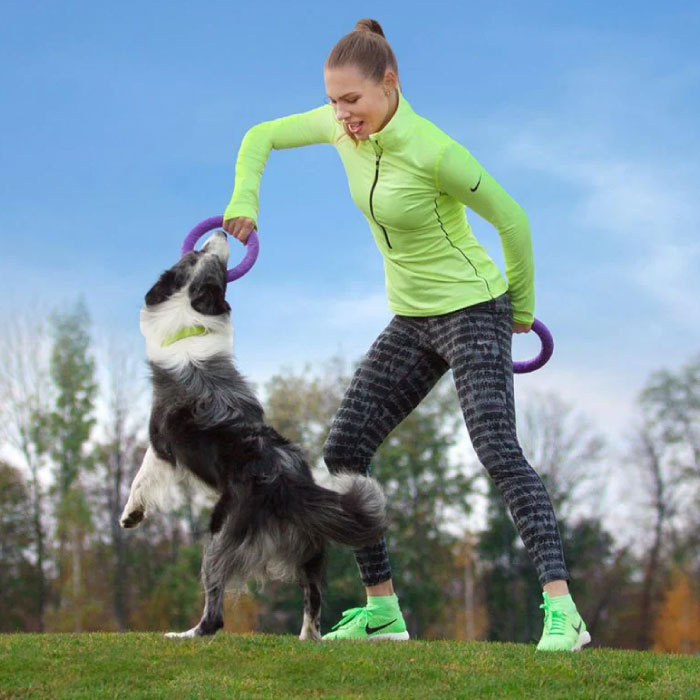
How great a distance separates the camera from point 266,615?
27156 millimetres

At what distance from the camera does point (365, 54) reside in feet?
16.3

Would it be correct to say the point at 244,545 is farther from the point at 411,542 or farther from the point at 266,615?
the point at 411,542

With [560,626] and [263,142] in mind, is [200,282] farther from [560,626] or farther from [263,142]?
[560,626]

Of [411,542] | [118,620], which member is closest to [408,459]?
[411,542]

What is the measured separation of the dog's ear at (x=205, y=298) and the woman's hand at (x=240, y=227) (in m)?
0.30

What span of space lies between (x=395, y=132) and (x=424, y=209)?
16.8 inches

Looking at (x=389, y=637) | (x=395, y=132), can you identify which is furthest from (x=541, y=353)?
(x=389, y=637)

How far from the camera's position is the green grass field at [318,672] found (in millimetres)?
4613

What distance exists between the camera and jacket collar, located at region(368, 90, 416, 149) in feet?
16.7

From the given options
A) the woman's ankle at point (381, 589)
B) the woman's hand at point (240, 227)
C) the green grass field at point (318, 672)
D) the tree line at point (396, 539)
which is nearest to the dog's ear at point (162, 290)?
the woman's hand at point (240, 227)

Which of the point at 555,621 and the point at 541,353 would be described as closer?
the point at 555,621

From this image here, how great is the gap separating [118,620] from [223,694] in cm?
2477

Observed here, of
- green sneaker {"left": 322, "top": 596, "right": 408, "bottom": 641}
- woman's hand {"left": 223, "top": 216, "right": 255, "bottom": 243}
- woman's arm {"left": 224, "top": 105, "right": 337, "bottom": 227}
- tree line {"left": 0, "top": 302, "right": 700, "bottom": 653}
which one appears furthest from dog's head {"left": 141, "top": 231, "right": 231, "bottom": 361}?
tree line {"left": 0, "top": 302, "right": 700, "bottom": 653}

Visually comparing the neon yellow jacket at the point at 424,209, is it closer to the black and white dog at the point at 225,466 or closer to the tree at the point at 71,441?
the black and white dog at the point at 225,466
